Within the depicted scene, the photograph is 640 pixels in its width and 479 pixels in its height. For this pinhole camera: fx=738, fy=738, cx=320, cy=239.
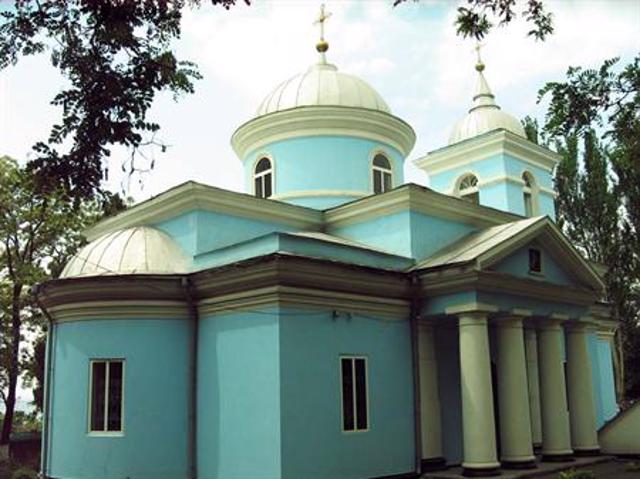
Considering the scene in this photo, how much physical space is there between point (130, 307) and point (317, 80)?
27.6 feet

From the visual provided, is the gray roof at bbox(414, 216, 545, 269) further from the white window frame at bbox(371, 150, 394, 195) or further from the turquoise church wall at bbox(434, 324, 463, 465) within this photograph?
the white window frame at bbox(371, 150, 394, 195)

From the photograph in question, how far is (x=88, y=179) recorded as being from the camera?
5469mm

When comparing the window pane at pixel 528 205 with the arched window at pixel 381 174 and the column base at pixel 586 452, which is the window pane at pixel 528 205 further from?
the column base at pixel 586 452

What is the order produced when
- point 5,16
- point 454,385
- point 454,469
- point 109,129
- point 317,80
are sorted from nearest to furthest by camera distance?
point 5,16
point 109,129
point 454,469
point 454,385
point 317,80

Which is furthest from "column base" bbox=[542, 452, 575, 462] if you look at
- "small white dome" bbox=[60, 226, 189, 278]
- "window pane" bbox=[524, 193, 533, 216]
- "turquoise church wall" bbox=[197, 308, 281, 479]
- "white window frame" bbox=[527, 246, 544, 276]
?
"small white dome" bbox=[60, 226, 189, 278]

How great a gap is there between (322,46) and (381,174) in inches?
165

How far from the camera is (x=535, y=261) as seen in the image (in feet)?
47.6

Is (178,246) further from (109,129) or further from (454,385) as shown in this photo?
(109,129)

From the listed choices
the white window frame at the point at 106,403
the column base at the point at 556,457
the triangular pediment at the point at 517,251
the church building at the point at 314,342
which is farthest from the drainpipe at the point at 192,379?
the column base at the point at 556,457

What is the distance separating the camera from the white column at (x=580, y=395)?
601 inches

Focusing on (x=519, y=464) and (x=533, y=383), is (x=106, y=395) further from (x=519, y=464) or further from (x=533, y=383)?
(x=533, y=383)

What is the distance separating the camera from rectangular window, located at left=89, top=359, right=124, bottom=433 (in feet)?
40.6

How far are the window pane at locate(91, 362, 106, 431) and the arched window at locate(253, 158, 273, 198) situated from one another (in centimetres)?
669

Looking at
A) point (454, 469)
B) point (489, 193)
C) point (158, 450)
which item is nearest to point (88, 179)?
point (158, 450)
